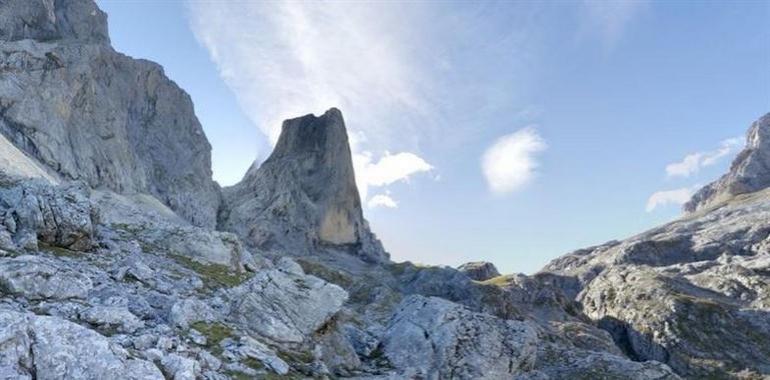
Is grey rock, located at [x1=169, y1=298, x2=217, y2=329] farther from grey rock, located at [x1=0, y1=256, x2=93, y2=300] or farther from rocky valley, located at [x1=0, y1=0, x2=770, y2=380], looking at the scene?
grey rock, located at [x1=0, y1=256, x2=93, y2=300]

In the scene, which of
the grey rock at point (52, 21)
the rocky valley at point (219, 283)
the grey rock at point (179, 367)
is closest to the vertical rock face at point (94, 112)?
the grey rock at point (52, 21)

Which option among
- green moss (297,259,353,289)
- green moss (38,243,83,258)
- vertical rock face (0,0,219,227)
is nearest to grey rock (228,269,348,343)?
green moss (38,243,83,258)

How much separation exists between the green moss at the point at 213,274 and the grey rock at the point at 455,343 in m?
12.1

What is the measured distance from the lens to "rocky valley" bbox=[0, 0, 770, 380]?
19.5 metres

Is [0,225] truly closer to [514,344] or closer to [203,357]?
[203,357]

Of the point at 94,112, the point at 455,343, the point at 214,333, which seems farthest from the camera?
the point at 94,112

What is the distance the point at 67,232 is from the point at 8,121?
80257 mm

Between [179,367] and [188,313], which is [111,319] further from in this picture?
[179,367]

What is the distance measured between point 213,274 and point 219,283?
356 cm

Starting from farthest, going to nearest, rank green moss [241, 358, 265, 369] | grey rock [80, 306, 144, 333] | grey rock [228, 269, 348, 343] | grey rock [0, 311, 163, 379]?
grey rock [228, 269, 348, 343], green moss [241, 358, 265, 369], grey rock [80, 306, 144, 333], grey rock [0, 311, 163, 379]

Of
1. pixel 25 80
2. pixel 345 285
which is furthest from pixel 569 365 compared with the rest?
pixel 25 80

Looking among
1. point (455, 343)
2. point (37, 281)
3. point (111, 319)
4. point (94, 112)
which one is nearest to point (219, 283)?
point (455, 343)

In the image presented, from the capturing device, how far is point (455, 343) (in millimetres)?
30609

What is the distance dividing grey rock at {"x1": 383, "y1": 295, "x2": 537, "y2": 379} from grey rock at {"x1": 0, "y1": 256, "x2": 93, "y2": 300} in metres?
15.9
